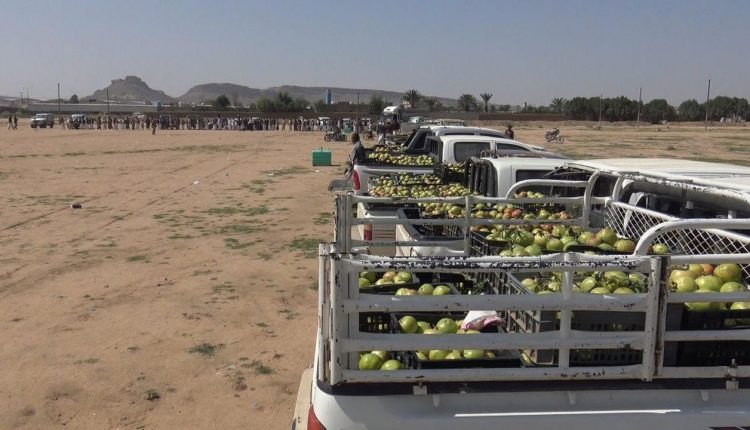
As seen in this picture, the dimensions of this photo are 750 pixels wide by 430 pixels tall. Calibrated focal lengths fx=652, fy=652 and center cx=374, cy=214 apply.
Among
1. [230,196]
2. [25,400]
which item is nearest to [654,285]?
[25,400]

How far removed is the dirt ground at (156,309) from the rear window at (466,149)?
2.89 m

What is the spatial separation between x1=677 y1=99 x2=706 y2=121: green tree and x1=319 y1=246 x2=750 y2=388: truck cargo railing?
133172mm

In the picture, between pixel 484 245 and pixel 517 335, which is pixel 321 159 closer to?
pixel 484 245

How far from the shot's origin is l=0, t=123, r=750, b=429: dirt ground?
504cm

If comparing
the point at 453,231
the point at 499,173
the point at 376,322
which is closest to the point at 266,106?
the point at 499,173

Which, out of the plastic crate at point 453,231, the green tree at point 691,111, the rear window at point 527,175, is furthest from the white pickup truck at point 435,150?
the green tree at point 691,111

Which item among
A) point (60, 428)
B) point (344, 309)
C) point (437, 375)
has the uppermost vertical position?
point (344, 309)

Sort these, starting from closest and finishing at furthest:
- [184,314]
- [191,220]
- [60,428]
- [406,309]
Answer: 1. [406,309]
2. [60,428]
3. [184,314]
4. [191,220]

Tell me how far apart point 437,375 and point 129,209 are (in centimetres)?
1359

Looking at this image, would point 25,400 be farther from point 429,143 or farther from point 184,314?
point 429,143

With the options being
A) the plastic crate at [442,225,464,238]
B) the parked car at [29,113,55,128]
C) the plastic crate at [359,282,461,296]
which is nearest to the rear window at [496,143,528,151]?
the plastic crate at [442,225,464,238]

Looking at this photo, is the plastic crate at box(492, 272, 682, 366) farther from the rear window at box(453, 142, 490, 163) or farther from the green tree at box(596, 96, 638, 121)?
the green tree at box(596, 96, 638, 121)

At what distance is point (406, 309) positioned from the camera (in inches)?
93.4

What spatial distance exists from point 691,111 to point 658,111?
1759cm
